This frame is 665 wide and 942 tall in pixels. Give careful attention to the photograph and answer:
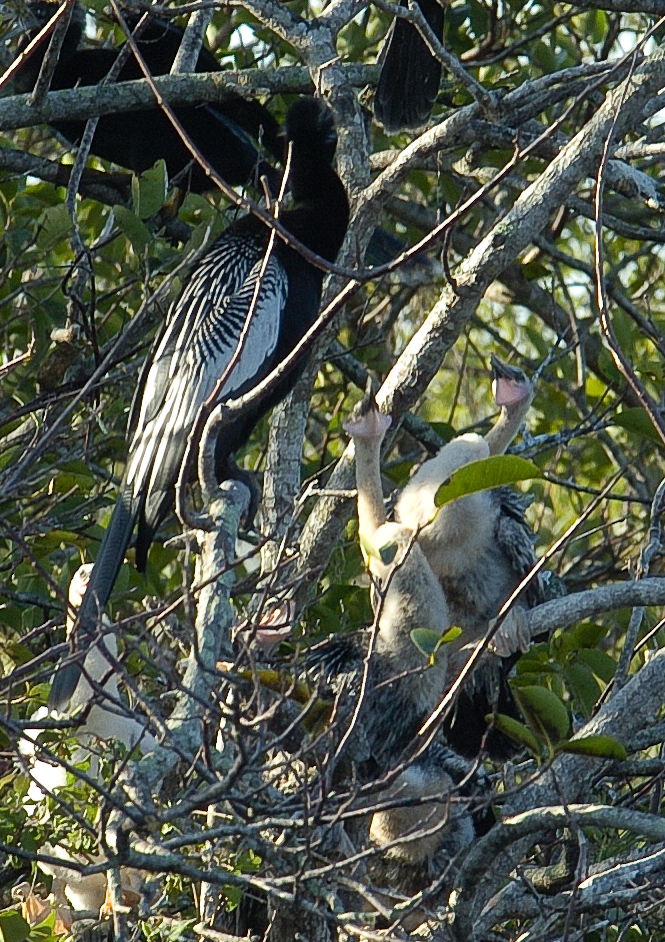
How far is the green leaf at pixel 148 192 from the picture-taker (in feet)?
10.0

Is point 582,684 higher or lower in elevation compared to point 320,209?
lower

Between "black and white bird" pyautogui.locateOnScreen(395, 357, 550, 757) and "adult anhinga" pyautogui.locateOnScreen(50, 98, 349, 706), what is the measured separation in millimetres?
647

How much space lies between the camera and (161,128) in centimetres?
452

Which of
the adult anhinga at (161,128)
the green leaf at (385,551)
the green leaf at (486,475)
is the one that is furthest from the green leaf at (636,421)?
the adult anhinga at (161,128)

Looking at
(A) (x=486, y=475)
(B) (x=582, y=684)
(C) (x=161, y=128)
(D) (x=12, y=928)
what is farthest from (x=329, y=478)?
(C) (x=161, y=128)

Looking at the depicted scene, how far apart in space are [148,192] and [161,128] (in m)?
1.55

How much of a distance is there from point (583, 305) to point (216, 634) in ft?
16.5

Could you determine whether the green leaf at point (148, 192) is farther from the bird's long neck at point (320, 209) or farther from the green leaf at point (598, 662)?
the green leaf at point (598, 662)

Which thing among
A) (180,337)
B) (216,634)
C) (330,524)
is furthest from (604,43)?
(216,634)

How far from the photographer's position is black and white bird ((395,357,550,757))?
→ 2.82 m

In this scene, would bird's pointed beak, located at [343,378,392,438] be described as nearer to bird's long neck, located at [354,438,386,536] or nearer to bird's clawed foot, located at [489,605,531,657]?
bird's long neck, located at [354,438,386,536]

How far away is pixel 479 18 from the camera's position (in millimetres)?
4340

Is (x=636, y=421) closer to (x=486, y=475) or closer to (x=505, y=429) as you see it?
(x=505, y=429)

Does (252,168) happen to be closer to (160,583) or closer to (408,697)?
(160,583)
